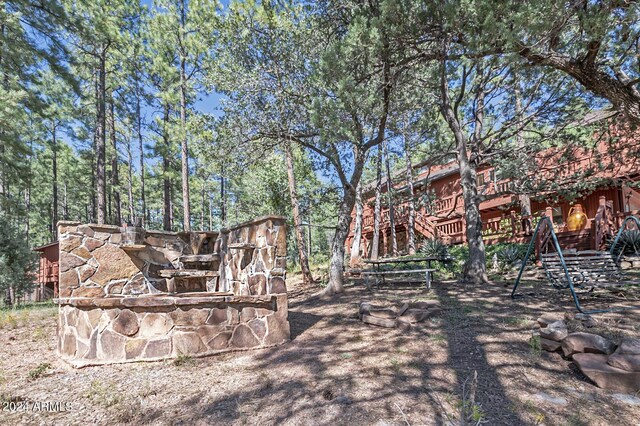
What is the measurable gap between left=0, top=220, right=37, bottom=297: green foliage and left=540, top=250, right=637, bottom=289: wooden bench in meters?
13.2

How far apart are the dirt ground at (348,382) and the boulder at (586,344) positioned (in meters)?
0.15

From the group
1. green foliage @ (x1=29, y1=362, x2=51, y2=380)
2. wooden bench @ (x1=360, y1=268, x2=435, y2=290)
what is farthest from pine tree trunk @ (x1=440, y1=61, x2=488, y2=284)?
green foliage @ (x1=29, y1=362, x2=51, y2=380)

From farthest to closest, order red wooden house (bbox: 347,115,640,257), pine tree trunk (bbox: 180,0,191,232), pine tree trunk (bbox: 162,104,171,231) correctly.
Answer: pine tree trunk (bbox: 162,104,171,231) < pine tree trunk (bbox: 180,0,191,232) < red wooden house (bbox: 347,115,640,257)

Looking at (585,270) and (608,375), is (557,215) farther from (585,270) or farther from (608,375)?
(608,375)

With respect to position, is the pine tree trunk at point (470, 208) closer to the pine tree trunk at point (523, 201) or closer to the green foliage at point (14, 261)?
the pine tree trunk at point (523, 201)

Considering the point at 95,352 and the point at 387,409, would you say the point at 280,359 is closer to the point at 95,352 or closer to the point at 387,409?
the point at 387,409

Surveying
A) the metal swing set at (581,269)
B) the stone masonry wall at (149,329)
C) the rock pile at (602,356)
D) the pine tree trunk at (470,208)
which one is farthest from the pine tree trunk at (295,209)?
the rock pile at (602,356)

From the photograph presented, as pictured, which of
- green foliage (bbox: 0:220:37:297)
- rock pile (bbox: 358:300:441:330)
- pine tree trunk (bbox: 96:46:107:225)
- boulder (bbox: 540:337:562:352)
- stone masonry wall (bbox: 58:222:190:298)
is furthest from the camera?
pine tree trunk (bbox: 96:46:107:225)

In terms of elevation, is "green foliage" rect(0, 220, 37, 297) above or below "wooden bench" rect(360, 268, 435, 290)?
above

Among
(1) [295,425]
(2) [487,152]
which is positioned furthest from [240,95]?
(1) [295,425]

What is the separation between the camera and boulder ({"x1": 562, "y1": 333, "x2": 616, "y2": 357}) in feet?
9.40

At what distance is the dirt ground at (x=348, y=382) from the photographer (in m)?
2.38

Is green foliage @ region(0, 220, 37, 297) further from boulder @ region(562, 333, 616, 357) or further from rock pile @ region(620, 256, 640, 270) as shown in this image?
rock pile @ region(620, 256, 640, 270)

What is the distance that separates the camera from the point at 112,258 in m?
4.81
